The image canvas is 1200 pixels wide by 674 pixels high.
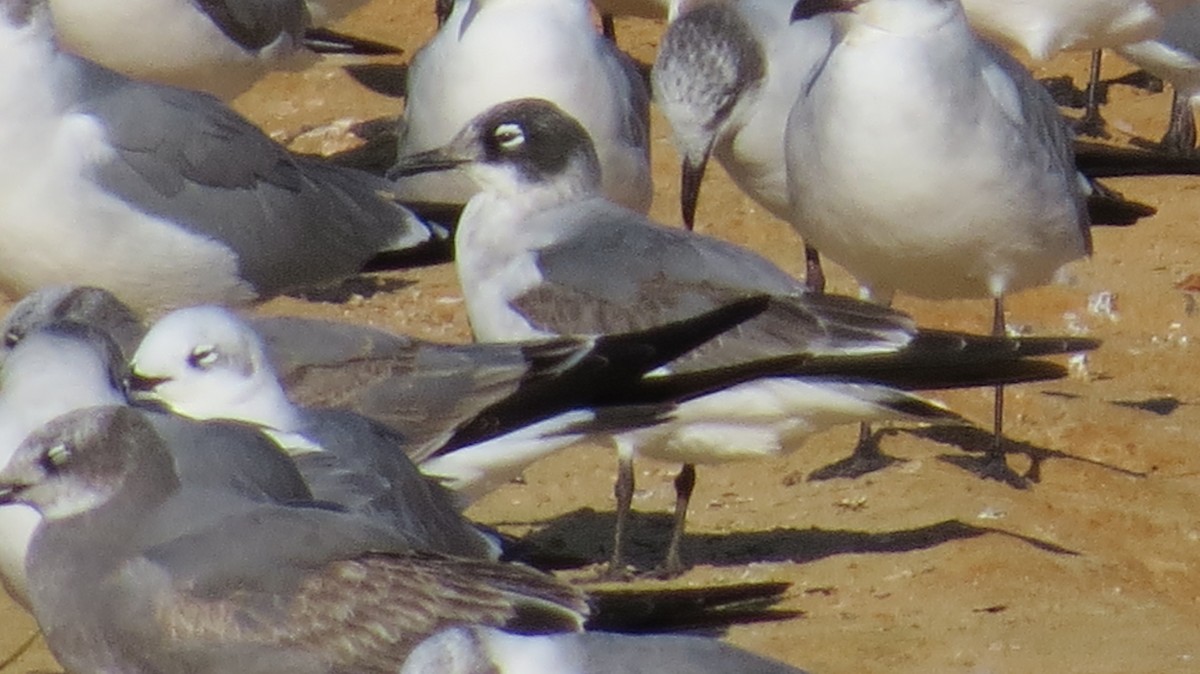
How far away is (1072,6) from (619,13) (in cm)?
221

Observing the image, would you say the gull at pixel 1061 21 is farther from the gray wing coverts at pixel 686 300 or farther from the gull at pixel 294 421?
the gull at pixel 294 421

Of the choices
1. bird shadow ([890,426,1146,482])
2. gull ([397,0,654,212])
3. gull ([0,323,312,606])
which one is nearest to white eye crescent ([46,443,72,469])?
gull ([0,323,312,606])

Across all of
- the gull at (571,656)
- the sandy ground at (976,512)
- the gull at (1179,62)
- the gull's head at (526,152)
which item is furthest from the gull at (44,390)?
the gull at (1179,62)

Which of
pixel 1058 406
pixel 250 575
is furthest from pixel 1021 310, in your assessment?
pixel 250 575

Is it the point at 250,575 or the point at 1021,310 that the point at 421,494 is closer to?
the point at 250,575

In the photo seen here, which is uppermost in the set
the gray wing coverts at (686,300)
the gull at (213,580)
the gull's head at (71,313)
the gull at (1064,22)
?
the gull at (213,580)

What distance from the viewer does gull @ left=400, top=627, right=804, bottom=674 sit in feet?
14.6

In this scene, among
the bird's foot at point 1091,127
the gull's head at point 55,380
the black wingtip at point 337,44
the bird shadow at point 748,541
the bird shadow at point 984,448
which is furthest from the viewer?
the bird's foot at point 1091,127

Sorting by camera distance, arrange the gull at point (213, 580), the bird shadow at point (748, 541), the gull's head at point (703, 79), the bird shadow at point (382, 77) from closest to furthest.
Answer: the gull at point (213, 580) < the bird shadow at point (748, 541) < the gull's head at point (703, 79) < the bird shadow at point (382, 77)

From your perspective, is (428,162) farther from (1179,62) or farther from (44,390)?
(1179,62)

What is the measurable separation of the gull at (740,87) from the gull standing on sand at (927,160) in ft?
2.67

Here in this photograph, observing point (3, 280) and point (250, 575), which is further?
point (3, 280)

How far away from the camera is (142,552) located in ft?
16.8

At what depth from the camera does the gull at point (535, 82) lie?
28.2 feet
